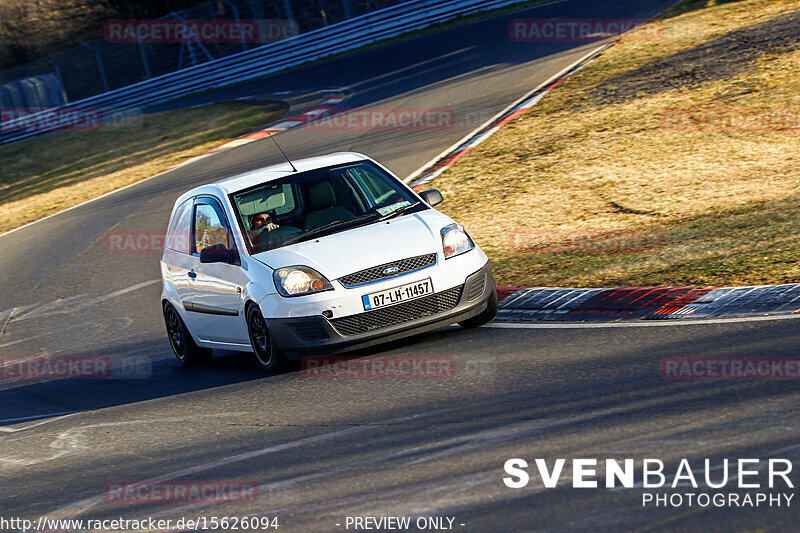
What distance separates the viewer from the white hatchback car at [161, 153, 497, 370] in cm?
784

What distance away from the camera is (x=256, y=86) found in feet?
104

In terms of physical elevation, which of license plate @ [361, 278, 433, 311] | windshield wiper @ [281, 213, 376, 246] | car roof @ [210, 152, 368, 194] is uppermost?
car roof @ [210, 152, 368, 194]

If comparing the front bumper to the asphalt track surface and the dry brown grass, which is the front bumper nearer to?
the asphalt track surface

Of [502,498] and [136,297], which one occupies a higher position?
[502,498]

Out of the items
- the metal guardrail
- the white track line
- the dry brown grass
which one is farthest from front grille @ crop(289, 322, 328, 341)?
the metal guardrail

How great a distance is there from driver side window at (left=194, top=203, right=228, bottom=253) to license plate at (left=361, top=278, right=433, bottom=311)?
181 centimetres

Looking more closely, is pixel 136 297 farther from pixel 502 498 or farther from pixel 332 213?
pixel 502 498

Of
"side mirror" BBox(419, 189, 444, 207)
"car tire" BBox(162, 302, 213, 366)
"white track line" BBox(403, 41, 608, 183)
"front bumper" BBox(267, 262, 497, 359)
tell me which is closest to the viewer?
"front bumper" BBox(267, 262, 497, 359)

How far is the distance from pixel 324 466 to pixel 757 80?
44.6 ft

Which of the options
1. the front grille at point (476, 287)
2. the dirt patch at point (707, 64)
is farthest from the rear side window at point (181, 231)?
the dirt patch at point (707, 64)

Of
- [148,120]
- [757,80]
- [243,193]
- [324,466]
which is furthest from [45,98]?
[324,466]

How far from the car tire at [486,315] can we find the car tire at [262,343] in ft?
5.38

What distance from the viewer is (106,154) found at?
27375 mm

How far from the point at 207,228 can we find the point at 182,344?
1282 mm
